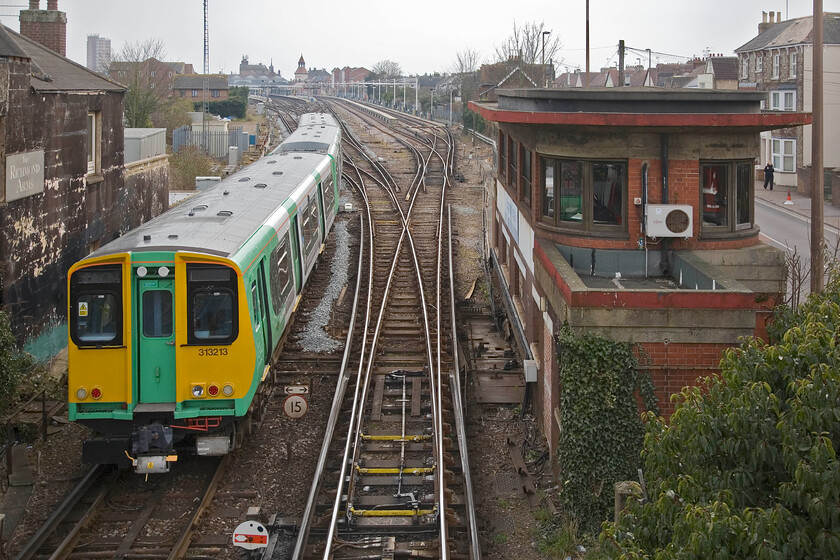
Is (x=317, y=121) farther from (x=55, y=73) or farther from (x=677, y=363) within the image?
(x=677, y=363)

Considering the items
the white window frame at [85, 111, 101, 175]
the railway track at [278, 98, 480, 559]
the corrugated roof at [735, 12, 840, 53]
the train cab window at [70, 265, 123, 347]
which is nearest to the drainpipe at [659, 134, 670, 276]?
the railway track at [278, 98, 480, 559]

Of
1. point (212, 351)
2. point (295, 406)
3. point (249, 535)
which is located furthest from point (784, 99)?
point (249, 535)

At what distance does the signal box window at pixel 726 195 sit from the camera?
37.9ft

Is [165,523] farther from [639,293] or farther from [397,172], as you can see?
[397,172]

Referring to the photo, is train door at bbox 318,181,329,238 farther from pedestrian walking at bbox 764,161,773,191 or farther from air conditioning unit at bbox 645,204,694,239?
pedestrian walking at bbox 764,161,773,191

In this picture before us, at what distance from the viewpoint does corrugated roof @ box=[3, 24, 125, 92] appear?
1497 centimetres

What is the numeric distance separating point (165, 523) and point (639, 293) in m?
5.43

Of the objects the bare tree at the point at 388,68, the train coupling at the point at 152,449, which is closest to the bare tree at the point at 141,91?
the train coupling at the point at 152,449

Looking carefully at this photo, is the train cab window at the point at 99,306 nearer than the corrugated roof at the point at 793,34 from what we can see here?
Yes

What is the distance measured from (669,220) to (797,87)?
2859 cm

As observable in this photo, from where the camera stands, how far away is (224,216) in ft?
40.3

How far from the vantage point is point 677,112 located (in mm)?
11062

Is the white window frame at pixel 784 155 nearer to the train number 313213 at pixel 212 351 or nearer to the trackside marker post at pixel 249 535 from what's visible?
the train number 313213 at pixel 212 351

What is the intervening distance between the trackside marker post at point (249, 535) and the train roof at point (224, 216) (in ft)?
10.6
